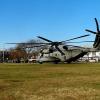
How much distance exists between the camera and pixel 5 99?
1662cm

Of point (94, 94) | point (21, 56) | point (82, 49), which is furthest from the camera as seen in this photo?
point (21, 56)

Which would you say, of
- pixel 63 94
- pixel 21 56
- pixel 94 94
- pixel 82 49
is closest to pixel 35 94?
pixel 63 94

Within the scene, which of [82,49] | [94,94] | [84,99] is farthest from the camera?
[82,49]

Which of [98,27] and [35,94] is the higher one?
[98,27]

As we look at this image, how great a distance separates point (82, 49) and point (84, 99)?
76352 mm

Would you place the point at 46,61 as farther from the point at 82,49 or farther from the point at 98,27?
the point at 98,27

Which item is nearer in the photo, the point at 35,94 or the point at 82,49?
the point at 35,94

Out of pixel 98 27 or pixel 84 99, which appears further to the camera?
pixel 98 27

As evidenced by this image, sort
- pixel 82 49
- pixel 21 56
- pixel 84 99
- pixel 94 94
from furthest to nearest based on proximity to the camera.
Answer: pixel 21 56
pixel 82 49
pixel 94 94
pixel 84 99

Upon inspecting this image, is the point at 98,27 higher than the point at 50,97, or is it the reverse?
the point at 98,27

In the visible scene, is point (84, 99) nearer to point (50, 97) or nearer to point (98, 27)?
point (50, 97)

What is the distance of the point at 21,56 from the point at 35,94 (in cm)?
18002

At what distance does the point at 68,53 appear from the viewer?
307 ft

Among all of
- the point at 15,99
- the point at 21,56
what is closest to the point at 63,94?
the point at 15,99
